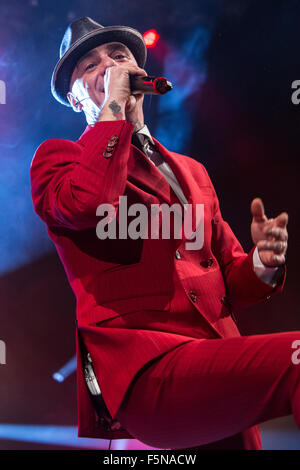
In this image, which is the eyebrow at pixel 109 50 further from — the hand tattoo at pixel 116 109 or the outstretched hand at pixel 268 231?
the outstretched hand at pixel 268 231

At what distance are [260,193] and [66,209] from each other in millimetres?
1859

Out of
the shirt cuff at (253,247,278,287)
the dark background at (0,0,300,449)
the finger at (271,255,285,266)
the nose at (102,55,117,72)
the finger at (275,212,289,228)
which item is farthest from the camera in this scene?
the dark background at (0,0,300,449)

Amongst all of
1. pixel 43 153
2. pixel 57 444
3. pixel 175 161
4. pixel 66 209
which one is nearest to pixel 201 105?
pixel 175 161

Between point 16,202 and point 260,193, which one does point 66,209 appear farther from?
point 260,193

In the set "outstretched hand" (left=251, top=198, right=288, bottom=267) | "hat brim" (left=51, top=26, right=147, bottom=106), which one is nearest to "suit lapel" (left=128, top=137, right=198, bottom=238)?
"outstretched hand" (left=251, top=198, right=288, bottom=267)

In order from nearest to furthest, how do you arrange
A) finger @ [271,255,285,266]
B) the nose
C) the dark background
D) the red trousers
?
the red trousers, finger @ [271,255,285,266], the nose, the dark background

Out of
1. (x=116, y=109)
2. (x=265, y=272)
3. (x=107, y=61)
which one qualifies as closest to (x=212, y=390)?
(x=265, y=272)

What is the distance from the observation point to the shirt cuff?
116 centimetres

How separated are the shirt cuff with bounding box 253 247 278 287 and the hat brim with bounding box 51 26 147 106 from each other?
92 centimetres

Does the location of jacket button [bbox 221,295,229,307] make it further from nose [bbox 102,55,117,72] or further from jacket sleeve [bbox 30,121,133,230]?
nose [bbox 102,55,117,72]

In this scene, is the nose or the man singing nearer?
the man singing

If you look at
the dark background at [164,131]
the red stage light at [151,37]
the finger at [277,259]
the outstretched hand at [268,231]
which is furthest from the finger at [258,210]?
the red stage light at [151,37]

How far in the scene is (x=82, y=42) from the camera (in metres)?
1.54

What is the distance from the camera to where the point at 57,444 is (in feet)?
7.41
